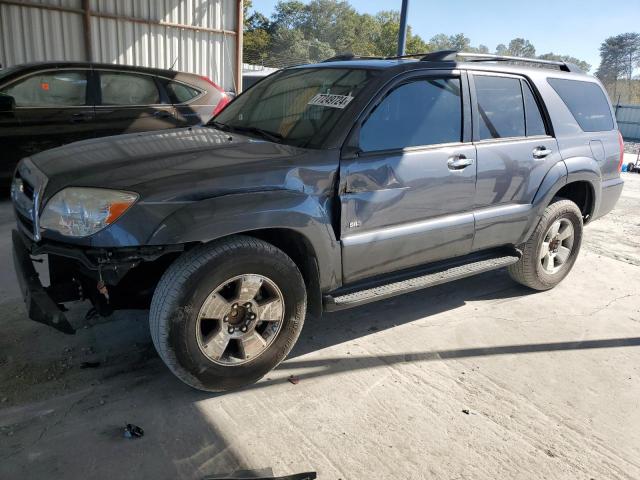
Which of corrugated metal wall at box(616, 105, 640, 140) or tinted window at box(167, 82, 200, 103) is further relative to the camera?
corrugated metal wall at box(616, 105, 640, 140)

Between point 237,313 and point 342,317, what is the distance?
4.03ft

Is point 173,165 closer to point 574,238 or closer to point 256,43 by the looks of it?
point 574,238

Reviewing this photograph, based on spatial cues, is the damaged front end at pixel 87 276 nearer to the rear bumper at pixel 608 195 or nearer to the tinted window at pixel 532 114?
the tinted window at pixel 532 114

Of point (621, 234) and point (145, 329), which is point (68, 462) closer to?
point (145, 329)

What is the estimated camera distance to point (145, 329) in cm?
352

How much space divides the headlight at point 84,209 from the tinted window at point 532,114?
301 centimetres

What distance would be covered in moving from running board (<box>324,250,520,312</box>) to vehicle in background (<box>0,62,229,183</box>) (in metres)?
4.18

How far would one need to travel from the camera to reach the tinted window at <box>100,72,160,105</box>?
22.6 ft

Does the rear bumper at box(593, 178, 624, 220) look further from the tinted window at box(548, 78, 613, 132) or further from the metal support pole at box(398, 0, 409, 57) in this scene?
the metal support pole at box(398, 0, 409, 57)

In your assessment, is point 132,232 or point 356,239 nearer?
point 132,232

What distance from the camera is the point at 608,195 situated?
15.6 feet

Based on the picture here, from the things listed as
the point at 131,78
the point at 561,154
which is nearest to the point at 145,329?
the point at 561,154

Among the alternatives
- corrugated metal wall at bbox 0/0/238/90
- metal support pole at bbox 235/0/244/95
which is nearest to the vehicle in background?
corrugated metal wall at bbox 0/0/238/90

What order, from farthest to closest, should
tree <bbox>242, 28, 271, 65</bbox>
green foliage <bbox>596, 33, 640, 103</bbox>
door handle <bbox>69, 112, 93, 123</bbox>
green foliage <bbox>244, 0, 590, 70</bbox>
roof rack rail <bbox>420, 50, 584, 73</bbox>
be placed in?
green foliage <bbox>596, 33, 640, 103</bbox>, green foliage <bbox>244, 0, 590, 70</bbox>, tree <bbox>242, 28, 271, 65</bbox>, door handle <bbox>69, 112, 93, 123</bbox>, roof rack rail <bbox>420, 50, 584, 73</bbox>
